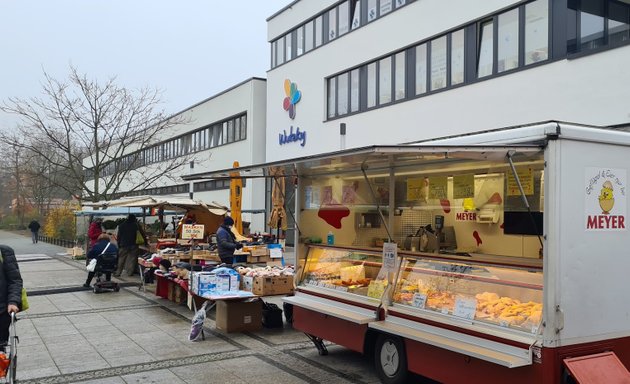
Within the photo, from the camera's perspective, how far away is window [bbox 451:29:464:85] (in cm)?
1583

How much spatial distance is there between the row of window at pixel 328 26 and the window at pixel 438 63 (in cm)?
236

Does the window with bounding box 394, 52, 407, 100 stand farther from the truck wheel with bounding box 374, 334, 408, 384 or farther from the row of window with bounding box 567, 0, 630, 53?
the truck wheel with bounding box 374, 334, 408, 384

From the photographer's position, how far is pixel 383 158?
19.2ft

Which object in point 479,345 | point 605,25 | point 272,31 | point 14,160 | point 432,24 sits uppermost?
point 272,31

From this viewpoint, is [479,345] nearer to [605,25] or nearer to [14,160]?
[605,25]

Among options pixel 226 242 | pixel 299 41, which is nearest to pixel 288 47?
pixel 299 41

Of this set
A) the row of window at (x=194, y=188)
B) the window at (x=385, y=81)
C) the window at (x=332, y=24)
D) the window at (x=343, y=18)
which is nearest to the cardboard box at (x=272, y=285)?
the window at (x=385, y=81)

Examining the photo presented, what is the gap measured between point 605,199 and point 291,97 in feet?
71.1

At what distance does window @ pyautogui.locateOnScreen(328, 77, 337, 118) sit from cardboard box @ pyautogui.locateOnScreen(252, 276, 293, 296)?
13825mm

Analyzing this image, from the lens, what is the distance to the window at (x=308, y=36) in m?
24.6

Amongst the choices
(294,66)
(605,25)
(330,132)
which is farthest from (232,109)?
(605,25)

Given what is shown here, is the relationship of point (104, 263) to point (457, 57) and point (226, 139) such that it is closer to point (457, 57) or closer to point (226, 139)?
point (457, 57)

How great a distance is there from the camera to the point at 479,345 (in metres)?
4.73

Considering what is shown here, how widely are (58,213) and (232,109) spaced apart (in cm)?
1387
